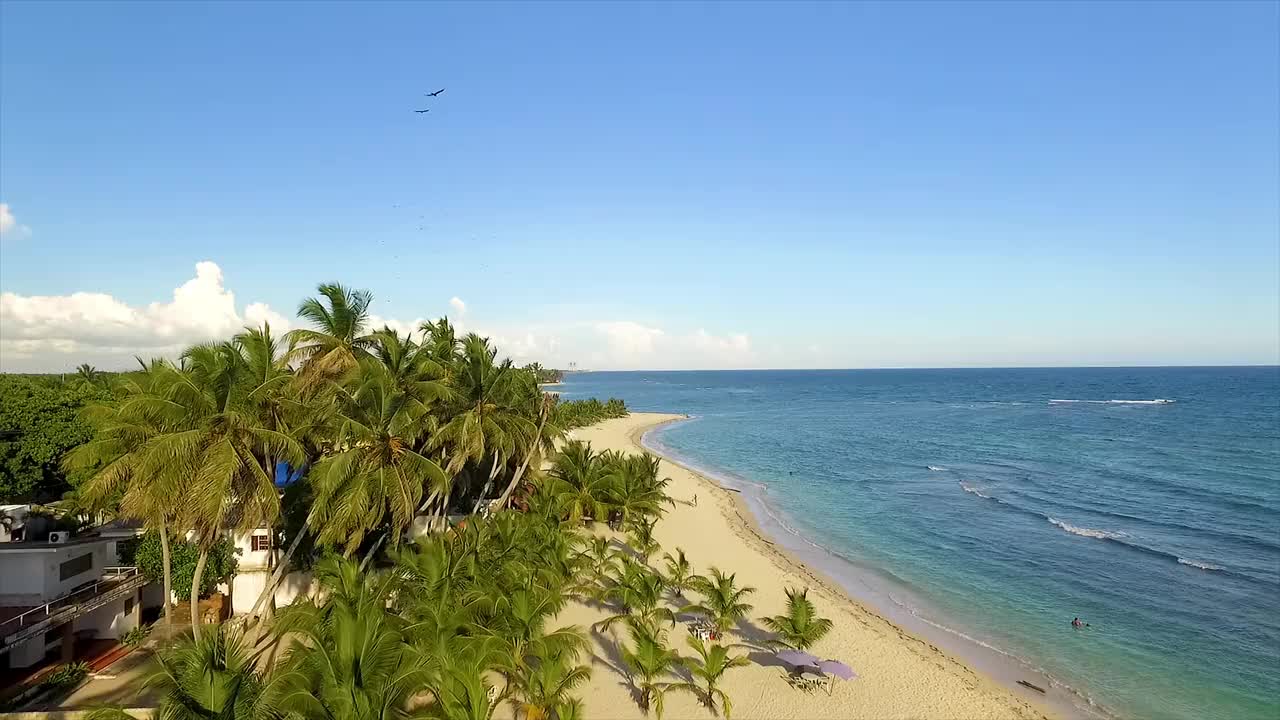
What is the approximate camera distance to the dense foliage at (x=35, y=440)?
88.7 feet

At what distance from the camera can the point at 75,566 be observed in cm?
1727

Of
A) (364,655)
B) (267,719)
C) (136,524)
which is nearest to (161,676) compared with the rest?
(267,719)

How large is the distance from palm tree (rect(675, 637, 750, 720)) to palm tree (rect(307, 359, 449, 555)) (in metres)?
8.33

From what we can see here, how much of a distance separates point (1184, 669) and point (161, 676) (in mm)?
26251

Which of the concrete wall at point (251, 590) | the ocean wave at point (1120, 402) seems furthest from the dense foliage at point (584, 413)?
the ocean wave at point (1120, 402)

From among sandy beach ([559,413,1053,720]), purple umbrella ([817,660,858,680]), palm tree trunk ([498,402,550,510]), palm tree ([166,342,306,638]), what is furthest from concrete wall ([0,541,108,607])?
purple umbrella ([817,660,858,680])

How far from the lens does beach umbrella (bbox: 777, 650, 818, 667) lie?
16609 millimetres

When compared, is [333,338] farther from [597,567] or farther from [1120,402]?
[1120,402]

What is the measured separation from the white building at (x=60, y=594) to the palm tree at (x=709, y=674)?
48.5ft

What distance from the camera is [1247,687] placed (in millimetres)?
18766

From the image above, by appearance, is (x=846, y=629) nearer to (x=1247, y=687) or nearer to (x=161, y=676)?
(x=1247, y=687)

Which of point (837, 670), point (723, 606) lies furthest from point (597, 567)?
point (837, 670)

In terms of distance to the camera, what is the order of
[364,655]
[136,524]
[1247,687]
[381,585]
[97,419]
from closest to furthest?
[364,655] → [381,585] → [97,419] → [1247,687] → [136,524]

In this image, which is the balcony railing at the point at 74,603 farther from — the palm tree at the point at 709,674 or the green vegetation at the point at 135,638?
the palm tree at the point at 709,674
